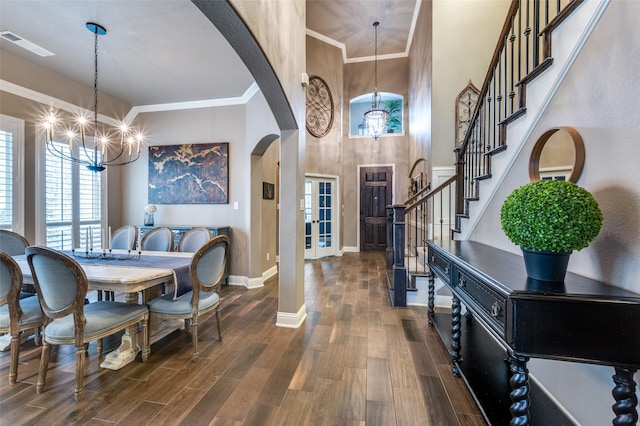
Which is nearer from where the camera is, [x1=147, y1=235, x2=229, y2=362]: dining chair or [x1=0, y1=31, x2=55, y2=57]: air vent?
[x1=147, y1=235, x2=229, y2=362]: dining chair

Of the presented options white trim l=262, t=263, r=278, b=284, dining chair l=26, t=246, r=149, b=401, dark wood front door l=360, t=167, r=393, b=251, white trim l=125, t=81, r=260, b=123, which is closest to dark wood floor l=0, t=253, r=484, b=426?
dining chair l=26, t=246, r=149, b=401

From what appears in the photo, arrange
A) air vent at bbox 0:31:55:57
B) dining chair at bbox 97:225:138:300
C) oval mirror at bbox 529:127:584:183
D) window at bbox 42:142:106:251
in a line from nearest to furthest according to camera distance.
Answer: oval mirror at bbox 529:127:584:183, air vent at bbox 0:31:55:57, dining chair at bbox 97:225:138:300, window at bbox 42:142:106:251

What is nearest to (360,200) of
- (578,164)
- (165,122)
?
(165,122)

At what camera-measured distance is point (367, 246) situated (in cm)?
764

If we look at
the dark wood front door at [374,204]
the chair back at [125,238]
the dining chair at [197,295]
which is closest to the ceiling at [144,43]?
the chair back at [125,238]

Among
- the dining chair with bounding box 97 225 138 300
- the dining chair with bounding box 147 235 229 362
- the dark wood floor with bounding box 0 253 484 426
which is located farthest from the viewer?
the dining chair with bounding box 97 225 138 300

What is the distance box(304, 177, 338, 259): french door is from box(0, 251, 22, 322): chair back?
15.8 ft

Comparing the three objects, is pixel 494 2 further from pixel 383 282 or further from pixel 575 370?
pixel 575 370

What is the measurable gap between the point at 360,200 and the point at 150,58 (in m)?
5.54

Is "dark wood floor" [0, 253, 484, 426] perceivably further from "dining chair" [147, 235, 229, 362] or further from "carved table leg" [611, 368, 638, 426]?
"carved table leg" [611, 368, 638, 426]

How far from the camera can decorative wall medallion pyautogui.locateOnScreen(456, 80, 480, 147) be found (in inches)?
170

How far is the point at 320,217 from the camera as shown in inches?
270

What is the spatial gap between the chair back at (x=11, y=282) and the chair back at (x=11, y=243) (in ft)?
5.05

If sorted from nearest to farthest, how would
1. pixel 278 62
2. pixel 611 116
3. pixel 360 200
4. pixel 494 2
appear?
1. pixel 611 116
2. pixel 278 62
3. pixel 494 2
4. pixel 360 200
